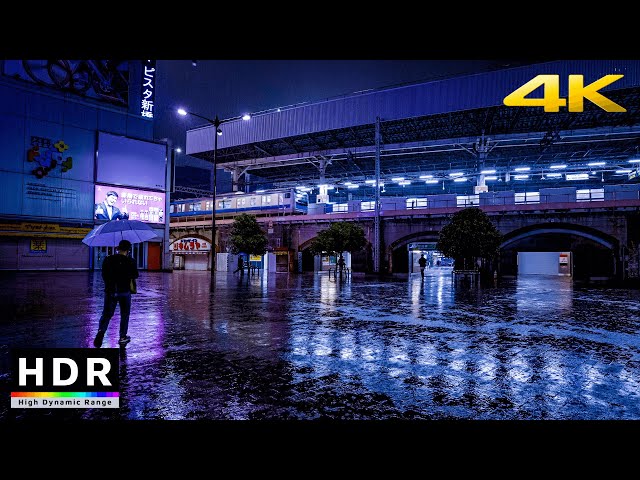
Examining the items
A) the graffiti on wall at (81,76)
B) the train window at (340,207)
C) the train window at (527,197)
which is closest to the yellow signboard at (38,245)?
the graffiti on wall at (81,76)

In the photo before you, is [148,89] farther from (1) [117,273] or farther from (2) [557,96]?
(2) [557,96]

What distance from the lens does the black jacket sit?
221 inches

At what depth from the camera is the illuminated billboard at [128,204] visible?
106 ft

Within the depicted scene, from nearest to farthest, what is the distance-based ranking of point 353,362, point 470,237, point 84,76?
point 353,362 → point 470,237 → point 84,76

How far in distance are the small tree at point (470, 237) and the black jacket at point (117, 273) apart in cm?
2082

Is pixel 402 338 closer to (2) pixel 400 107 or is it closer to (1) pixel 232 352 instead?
(1) pixel 232 352

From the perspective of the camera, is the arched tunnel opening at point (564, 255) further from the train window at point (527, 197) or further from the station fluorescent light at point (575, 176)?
the station fluorescent light at point (575, 176)

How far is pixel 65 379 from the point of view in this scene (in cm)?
301

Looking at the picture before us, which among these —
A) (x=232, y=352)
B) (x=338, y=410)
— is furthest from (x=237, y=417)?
(x=232, y=352)

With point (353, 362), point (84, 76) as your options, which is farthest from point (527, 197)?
point (84, 76)

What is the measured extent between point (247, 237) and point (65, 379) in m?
29.6

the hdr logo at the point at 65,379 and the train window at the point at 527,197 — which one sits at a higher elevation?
the train window at the point at 527,197

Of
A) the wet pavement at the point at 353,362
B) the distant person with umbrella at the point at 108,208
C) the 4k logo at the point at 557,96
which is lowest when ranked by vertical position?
the wet pavement at the point at 353,362

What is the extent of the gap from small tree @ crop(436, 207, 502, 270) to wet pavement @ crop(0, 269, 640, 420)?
44.1ft
